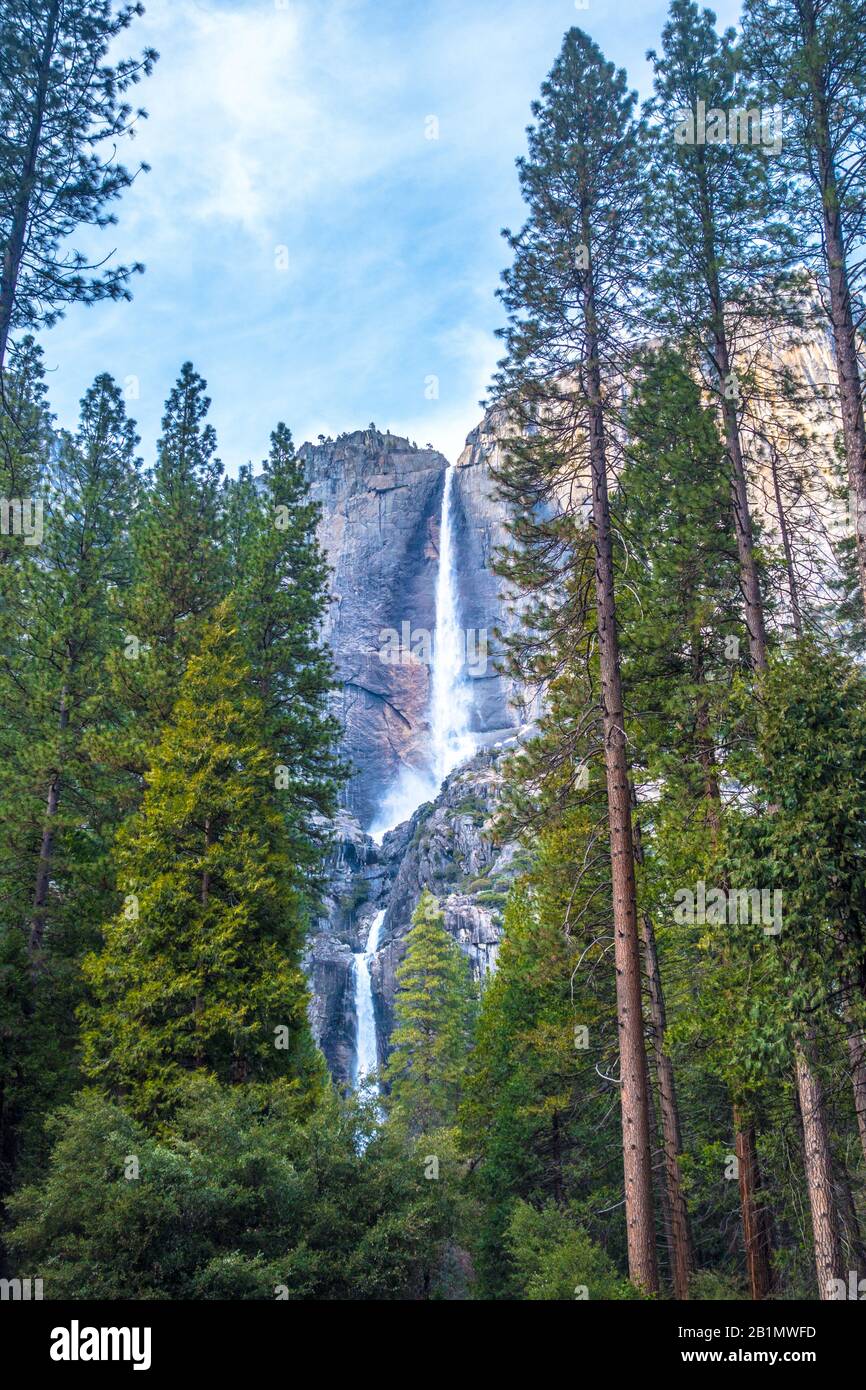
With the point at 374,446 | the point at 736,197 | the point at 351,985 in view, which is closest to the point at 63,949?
the point at 736,197

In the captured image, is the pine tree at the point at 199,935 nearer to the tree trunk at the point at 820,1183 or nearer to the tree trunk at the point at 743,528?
the tree trunk at the point at 820,1183

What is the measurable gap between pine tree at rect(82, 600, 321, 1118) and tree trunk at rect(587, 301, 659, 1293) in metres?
5.73

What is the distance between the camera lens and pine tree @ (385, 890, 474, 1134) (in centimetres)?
3105

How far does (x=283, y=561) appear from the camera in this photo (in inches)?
840

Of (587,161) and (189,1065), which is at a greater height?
(587,161)

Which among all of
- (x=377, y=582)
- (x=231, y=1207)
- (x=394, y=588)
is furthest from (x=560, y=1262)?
(x=377, y=582)

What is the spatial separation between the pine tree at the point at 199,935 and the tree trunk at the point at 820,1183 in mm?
7516

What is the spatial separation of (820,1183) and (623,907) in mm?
3779

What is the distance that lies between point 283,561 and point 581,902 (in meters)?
11.1

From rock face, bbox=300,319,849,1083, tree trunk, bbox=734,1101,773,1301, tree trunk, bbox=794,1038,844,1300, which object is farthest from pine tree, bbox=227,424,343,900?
rock face, bbox=300,319,849,1083

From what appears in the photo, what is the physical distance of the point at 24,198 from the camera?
1074 cm

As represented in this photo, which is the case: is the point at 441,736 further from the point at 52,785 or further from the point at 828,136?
the point at 828,136
